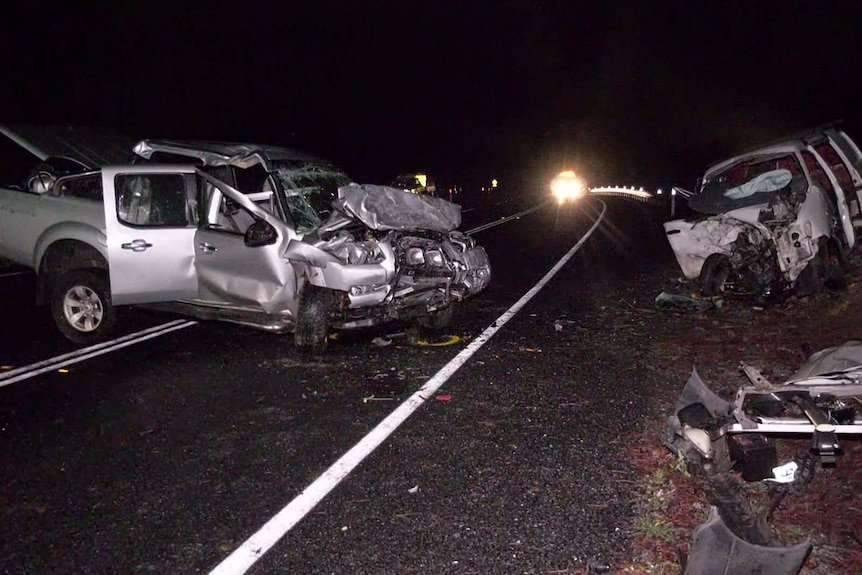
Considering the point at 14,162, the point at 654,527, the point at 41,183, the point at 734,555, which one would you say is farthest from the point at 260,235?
the point at 14,162

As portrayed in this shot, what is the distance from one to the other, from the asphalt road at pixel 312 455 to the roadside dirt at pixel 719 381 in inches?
7.8

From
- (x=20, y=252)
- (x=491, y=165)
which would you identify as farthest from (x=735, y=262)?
(x=491, y=165)

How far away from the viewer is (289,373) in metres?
6.32

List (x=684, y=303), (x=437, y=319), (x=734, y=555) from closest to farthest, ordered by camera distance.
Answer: (x=734, y=555) < (x=437, y=319) < (x=684, y=303)

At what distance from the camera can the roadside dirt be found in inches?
135

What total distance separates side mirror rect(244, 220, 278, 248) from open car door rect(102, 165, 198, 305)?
81 cm

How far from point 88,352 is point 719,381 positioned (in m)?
5.98

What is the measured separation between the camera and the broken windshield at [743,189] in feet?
29.2

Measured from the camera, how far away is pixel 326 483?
413cm

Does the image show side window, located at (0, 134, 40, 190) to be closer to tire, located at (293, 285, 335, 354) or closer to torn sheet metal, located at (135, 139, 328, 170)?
torn sheet metal, located at (135, 139, 328, 170)

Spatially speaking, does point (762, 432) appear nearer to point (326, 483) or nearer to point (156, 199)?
point (326, 483)

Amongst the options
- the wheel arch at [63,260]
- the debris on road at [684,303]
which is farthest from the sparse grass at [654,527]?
the wheel arch at [63,260]

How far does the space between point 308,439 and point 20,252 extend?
15.9 feet

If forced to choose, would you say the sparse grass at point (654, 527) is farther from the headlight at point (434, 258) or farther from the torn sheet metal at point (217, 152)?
the torn sheet metal at point (217, 152)
